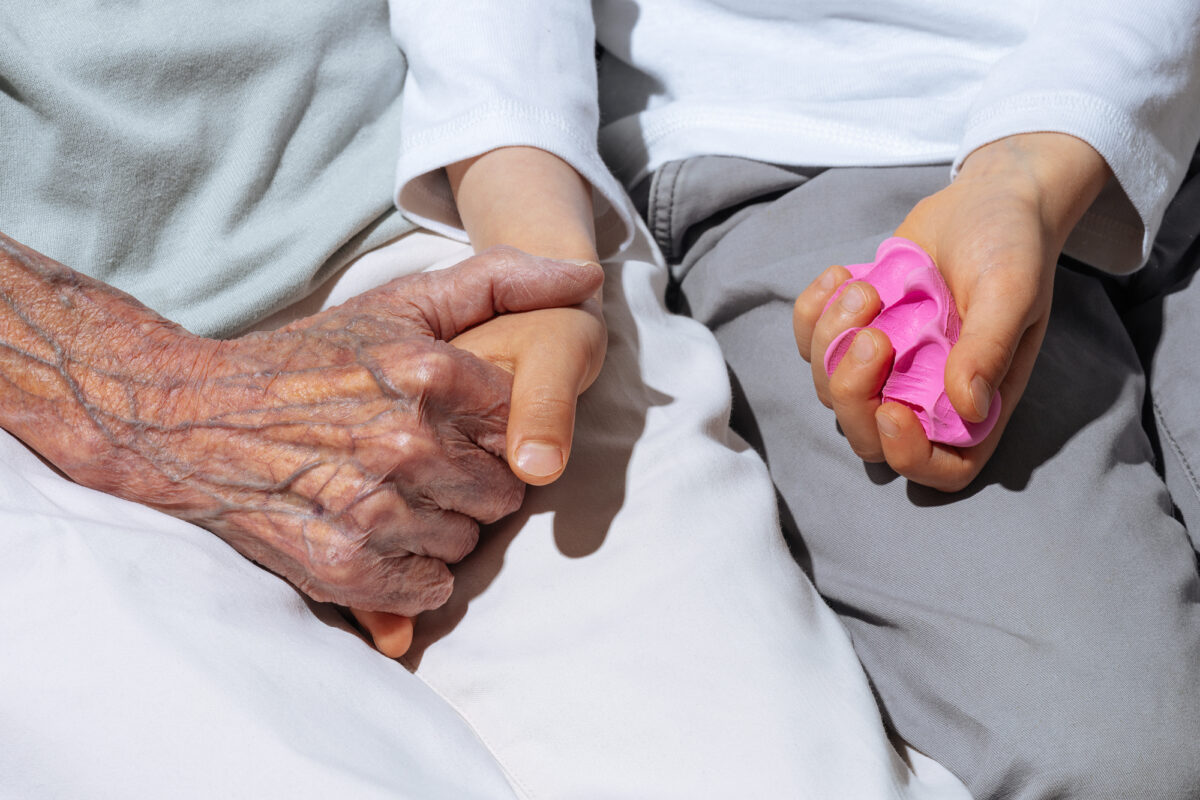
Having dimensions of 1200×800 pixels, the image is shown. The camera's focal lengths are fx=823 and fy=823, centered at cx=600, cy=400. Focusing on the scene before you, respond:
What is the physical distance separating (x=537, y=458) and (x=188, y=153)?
49cm

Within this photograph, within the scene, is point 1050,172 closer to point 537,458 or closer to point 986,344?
point 986,344

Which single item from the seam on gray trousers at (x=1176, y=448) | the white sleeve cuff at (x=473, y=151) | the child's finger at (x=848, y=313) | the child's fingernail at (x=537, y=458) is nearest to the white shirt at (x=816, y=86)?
the white sleeve cuff at (x=473, y=151)

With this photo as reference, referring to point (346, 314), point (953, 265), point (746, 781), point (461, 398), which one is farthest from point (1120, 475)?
point (346, 314)

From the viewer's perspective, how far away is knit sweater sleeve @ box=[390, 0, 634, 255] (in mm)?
849

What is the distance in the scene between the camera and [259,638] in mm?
604

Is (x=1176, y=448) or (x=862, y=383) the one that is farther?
(x=1176, y=448)

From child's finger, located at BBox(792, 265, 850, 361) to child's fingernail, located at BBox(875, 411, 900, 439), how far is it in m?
0.11

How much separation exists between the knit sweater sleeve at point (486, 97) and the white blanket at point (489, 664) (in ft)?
1.03

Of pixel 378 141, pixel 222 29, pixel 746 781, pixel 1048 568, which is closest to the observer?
pixel 746 781

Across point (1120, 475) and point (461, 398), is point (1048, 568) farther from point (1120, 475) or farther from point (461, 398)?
point (461, 398)

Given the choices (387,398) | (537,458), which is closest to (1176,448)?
(537,458)

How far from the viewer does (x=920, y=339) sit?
672 millimetres

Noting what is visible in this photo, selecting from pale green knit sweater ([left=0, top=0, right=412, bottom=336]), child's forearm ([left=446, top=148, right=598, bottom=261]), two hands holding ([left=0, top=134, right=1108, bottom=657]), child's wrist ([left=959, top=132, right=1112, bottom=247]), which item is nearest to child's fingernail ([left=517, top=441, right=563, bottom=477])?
two hands holding ([left=0, top=134, right=1108, bottom=657])

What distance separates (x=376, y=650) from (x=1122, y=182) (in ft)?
2.68
